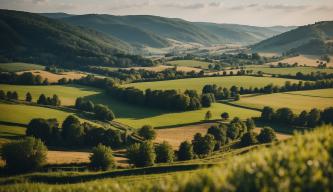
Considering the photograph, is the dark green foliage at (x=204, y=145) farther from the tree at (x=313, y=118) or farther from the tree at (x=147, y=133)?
the tree at (x=313, y=118)

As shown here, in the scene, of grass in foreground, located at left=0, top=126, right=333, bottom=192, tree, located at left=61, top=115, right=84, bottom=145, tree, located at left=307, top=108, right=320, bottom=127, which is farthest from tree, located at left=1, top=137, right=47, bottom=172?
tree, located at left=307, top=108, right=320, bottom=127

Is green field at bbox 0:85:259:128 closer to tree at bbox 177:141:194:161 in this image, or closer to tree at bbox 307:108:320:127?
tree at bbox 307:108:320:127

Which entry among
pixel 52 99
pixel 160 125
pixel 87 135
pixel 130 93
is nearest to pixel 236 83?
pixel 130 93

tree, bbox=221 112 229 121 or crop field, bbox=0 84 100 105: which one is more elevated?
crop field, bbox=0 84 100 105

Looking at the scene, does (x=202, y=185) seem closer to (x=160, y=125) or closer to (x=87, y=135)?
(x=87, y=135)

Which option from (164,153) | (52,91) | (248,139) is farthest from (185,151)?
(52,91)
